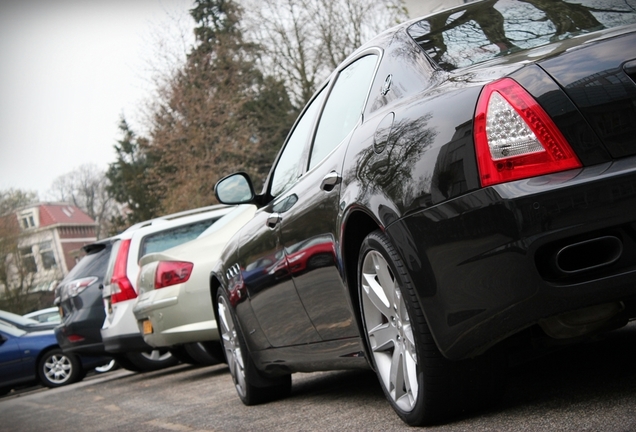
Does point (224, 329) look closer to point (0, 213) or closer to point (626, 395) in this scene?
point (626, 395)

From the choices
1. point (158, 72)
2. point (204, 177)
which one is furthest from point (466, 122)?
point (158, 72)

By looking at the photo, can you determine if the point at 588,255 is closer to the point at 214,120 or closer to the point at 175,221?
the point at 175,221

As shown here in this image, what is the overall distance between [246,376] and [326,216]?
204 cm

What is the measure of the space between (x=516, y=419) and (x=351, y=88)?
177 centimetres

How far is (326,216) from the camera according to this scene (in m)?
4.08

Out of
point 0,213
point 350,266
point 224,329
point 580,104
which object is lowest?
point 0,213

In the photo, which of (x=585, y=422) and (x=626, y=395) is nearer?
(x=585, y=422)

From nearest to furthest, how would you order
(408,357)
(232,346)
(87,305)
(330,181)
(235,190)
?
(408,357) → (330,181) → (235,190) → (232,346) → (87,305)

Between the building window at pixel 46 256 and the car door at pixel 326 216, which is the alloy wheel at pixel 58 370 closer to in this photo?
the car door at pixel 326 216

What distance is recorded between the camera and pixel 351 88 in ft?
14.7

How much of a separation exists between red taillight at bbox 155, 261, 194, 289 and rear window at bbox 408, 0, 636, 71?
497 cm

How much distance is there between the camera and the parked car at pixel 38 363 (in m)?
15.9

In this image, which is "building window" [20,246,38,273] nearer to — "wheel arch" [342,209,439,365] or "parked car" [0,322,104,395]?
"parked car" [0,322,104,395]

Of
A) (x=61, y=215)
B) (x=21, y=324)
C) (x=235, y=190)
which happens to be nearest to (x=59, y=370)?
(x=21, y=324)
